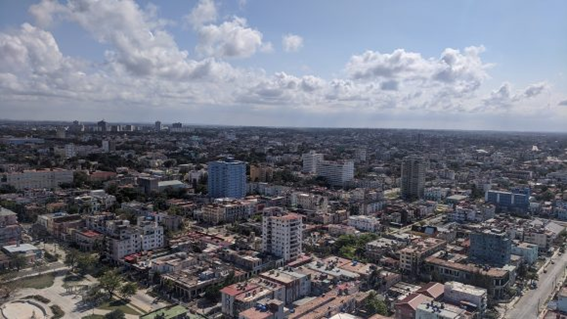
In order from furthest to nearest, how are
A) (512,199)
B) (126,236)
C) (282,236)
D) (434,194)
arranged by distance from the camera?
1. (434,194)
2. (512,199)
3. (126,236)
4. (282,236)

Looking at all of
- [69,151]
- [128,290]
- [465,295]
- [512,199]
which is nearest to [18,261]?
[128,290]

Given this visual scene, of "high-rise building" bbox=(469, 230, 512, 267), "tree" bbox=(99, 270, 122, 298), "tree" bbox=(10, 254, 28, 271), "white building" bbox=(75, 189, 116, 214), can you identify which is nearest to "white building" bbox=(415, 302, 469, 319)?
"high-rise building" bbox=(469, 230, 512, 267)

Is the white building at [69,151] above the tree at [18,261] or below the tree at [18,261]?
above

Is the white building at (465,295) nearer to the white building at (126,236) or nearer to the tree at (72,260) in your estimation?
the white building at (126,236)

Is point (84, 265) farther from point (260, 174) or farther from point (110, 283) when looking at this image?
point (260, 174)

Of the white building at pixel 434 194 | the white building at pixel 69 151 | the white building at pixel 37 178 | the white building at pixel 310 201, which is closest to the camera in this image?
the white building at pixel 310 201

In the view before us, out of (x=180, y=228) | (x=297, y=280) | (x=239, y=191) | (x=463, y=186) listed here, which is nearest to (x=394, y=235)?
(x=297, y=280)

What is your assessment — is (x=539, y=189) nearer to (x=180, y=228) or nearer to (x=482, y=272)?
(x=482, y=272)

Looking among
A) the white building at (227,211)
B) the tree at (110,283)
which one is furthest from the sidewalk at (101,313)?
the white building at (227,211)
